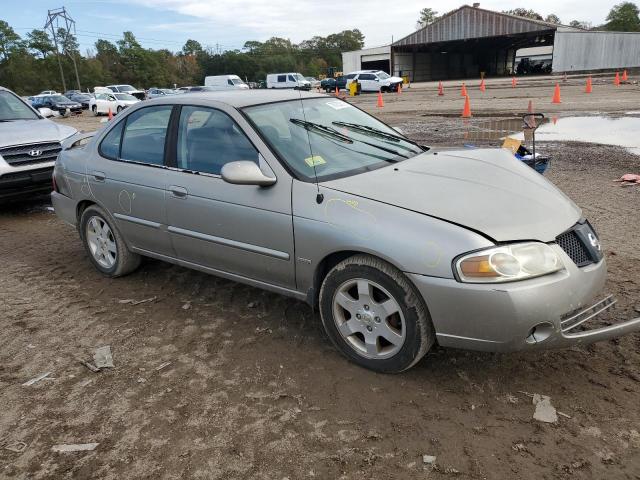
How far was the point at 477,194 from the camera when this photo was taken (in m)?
3.06

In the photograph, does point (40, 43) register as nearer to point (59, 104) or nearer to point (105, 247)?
point (59, 104)

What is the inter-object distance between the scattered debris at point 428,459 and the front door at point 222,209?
1390 mm

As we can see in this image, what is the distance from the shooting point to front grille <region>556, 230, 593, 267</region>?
9.48 ft

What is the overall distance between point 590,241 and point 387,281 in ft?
4.06

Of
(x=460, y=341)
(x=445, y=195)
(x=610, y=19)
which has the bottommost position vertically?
(x=460, y=341)

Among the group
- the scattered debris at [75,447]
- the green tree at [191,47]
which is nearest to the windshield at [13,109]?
the scattered debris at [75,447]

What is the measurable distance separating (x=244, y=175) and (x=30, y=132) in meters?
5.89

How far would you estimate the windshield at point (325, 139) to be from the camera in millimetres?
3459

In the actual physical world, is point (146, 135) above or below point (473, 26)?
below

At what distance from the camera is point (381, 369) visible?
311cm

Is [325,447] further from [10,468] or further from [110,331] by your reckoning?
[110,331]

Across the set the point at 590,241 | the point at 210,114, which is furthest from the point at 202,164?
the point at 590,241

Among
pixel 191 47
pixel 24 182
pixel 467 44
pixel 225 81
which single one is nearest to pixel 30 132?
pixel 24 182

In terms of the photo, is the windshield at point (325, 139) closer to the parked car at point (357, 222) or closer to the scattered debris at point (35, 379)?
the parked car at point (357, 222)
